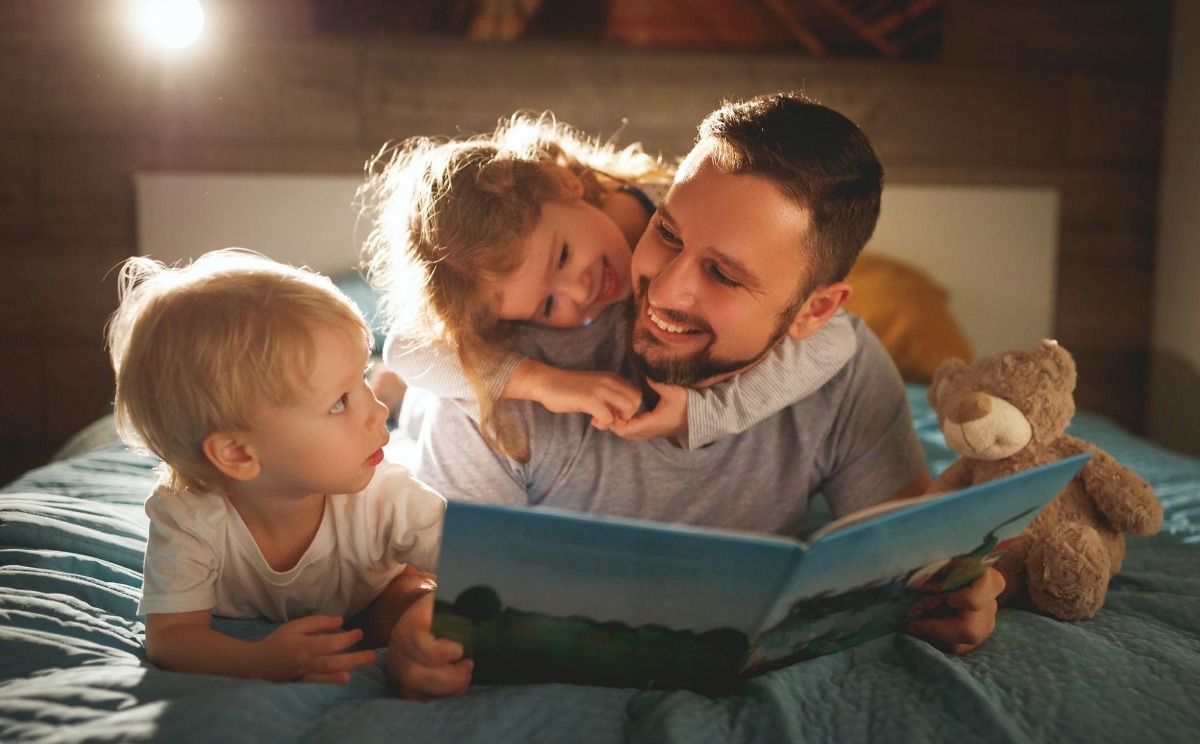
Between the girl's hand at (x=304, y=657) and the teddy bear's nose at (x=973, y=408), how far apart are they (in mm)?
644

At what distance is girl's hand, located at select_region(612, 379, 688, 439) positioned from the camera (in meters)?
1.04

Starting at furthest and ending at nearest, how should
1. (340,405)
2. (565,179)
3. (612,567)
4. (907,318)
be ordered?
1. (907,318)
2. (565,179)
3. (340,405)
4. (612,567)

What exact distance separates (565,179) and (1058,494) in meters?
0.73

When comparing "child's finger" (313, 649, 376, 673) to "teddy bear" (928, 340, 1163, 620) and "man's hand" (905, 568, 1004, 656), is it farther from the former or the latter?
"teddy bear" (928, 340, 1163, 620)

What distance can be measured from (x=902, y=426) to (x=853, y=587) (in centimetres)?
46

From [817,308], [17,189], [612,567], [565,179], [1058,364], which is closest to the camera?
[612,567]

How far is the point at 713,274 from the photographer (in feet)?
3.43

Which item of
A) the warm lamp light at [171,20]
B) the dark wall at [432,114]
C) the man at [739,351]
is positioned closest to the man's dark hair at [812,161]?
the man at [739,351]

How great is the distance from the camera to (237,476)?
0.87 metres

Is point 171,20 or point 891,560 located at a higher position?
point 171,20

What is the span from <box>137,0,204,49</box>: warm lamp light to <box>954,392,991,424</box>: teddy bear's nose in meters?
2.08

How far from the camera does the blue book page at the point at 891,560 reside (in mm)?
668

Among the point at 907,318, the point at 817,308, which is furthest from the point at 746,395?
the point at 907,318

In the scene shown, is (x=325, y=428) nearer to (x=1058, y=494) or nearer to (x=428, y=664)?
(x=428, y=664)
